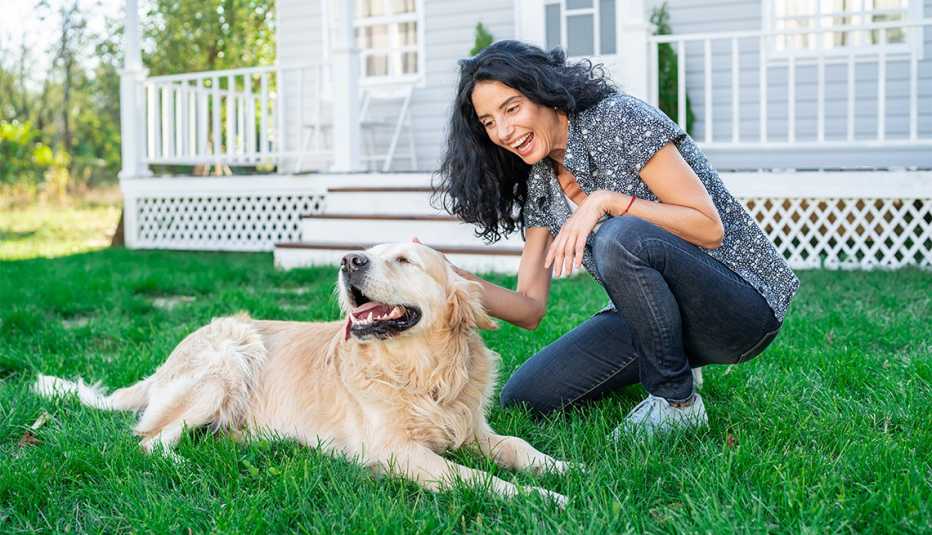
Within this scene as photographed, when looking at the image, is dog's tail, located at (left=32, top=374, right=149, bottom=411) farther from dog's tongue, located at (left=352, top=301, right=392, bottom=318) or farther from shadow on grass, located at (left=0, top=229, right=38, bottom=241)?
shadow on grass, located at (left=0, top=229, right=38, bottom=241)

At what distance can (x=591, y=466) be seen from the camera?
8.01ft

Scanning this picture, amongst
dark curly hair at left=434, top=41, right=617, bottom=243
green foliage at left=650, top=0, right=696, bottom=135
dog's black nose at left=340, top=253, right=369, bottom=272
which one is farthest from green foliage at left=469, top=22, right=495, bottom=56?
dog's black nose at left=340, top=253, right=369, bottom=272

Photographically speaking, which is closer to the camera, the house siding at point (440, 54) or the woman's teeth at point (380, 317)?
the woman's teeth at point (380, 317)

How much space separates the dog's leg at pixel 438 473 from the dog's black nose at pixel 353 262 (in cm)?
56

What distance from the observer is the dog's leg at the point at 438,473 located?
2262mm

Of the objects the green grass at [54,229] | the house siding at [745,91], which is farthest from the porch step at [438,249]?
the green grass at [54,229]

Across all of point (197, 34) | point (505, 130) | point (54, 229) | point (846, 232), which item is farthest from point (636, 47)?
point (197, 34)

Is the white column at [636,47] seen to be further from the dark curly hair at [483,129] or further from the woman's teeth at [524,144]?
the woman's teeth at [524,144]

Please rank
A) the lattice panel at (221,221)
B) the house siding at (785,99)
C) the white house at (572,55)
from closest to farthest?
1. the white house at (572,55)
2. the house siding at (785,99)
3. the lattice panel at (221,221)

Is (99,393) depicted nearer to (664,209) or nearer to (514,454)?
(514,454)

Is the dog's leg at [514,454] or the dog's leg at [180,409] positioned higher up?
the dog's leg at [180,409]

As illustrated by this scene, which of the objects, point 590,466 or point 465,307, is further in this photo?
point 465,307

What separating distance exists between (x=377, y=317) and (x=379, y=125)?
778 centimetres

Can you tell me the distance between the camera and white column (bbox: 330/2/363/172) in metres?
8.50
